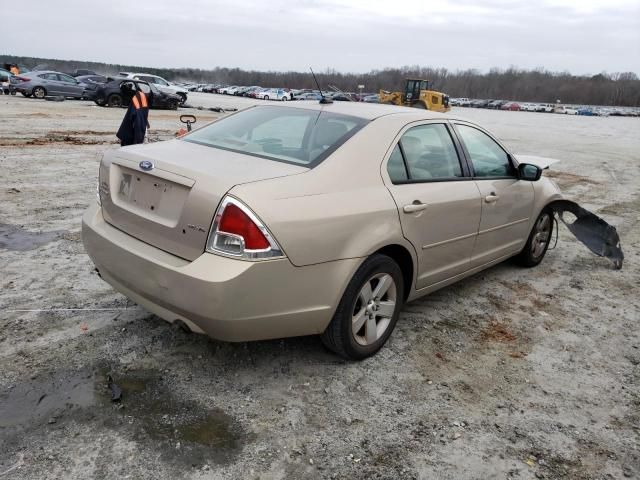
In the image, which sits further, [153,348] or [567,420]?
[153,348]

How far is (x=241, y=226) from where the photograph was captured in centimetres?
270

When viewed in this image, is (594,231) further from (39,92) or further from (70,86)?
(39,92)

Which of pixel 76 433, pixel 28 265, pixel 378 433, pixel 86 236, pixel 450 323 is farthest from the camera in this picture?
pixel 28 265

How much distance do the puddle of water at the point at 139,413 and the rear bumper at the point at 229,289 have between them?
0.44m

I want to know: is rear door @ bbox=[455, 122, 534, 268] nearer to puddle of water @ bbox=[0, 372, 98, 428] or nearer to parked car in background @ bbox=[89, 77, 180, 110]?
puddle of water @ bbox=[0, 372, 98, 428]

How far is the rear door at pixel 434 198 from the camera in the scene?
3.56 meters

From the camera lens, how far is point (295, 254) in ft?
9.32

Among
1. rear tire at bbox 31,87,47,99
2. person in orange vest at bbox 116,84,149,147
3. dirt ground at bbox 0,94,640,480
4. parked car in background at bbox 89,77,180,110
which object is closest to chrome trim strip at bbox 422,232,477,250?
dirt ground at bbox 0,94,640,480

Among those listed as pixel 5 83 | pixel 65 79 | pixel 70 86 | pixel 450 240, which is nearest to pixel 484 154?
pixel 450 240

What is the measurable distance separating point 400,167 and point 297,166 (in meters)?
0.82

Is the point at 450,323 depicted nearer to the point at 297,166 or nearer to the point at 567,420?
the point at 567,420

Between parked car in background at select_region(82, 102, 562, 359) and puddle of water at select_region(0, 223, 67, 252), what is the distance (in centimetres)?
219

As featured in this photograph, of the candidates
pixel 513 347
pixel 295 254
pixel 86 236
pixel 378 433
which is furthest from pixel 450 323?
pixel 86 236

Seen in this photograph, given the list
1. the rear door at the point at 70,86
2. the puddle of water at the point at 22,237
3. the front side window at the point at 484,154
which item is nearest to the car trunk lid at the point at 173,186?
the front side window at the point at 484,154
